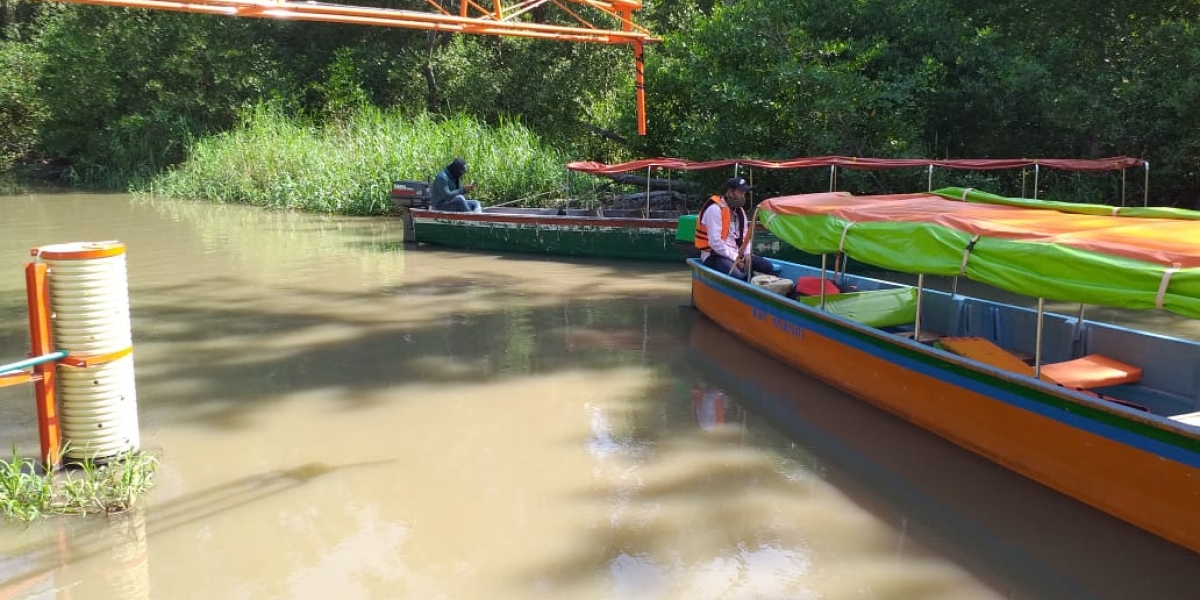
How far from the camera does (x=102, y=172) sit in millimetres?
32656

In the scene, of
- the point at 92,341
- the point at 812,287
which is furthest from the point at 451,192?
the point at 92,341

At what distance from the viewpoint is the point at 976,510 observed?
6074 mm

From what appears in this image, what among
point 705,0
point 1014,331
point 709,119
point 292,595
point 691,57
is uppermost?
point 705,0

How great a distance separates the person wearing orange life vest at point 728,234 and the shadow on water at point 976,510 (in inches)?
100

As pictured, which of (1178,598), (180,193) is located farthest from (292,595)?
(180,193)

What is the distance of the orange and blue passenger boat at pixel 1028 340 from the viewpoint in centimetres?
542

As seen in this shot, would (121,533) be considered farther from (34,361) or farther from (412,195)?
(412,195)

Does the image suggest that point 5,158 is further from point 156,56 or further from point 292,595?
point 292,595

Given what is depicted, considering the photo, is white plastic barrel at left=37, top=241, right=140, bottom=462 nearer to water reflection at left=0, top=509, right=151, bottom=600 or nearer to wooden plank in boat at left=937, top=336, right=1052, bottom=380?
water reflection at left=0, top=509, right=151, bottom=600

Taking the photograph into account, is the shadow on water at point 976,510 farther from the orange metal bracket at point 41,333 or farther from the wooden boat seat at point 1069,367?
the orange metal bracket at point 41,333

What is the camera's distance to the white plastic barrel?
5852mm

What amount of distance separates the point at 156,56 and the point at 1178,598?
110 feet

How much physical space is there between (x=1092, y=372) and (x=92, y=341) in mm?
6712

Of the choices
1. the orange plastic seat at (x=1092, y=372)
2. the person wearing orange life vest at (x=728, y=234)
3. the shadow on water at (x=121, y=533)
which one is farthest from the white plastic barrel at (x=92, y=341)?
the person wearing orange life vest at (x=728, y=234)
